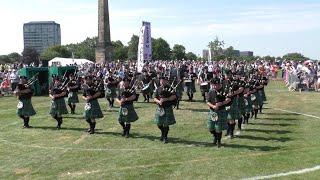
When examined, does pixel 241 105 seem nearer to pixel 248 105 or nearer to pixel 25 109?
pixel 248 105

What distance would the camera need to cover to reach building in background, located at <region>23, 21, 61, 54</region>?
139288 millimetres

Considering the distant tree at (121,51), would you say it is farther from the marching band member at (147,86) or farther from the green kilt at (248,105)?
the green kilt at (248,105)

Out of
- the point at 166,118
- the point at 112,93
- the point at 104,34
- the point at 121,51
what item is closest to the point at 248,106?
the point at 166,118

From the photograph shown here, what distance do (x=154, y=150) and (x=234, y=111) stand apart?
307 cm

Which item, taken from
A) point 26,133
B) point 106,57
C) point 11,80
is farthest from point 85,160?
point 106,57

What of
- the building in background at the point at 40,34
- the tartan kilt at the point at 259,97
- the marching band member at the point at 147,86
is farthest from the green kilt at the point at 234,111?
the building in background at the point at 40,34

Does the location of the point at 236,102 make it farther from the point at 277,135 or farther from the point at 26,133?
the point at 26,133

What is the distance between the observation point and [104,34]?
53.2 metres

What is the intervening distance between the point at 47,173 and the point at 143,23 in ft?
62.3

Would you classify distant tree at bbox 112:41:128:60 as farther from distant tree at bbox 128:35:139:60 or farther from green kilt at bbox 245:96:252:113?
green kilt at bbox 245:96:252:113

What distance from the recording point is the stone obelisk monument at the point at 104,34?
51812mm

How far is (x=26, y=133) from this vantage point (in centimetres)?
1673

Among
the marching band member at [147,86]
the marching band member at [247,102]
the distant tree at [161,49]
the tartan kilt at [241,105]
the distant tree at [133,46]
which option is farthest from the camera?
the distant tree at [133,46]

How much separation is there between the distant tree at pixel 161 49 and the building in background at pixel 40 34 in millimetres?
42528
